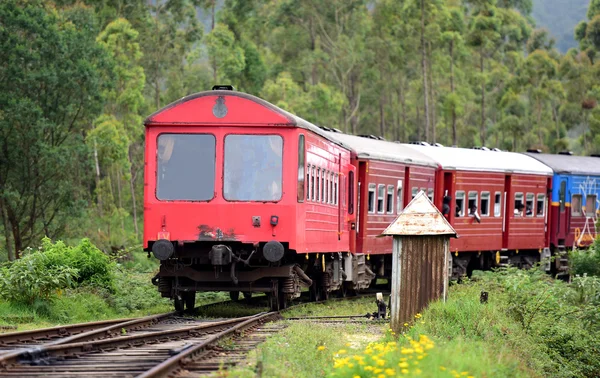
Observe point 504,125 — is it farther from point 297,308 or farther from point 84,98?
point 297,308

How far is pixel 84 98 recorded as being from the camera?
3706 centimetres

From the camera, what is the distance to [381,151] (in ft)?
84.2

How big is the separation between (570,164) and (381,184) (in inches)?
468

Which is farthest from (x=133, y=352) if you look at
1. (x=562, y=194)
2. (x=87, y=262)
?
(x=562, y=194)

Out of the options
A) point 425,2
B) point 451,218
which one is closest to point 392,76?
point 425,2

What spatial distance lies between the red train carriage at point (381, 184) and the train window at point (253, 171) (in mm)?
4613

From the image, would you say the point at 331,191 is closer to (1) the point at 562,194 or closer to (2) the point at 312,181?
(2) the point at 312,181

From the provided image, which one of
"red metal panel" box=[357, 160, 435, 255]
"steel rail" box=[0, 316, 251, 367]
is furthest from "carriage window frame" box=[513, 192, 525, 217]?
"steel rail" box=[0, 316, 251, 367]

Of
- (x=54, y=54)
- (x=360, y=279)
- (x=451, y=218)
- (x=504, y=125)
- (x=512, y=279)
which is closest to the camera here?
(x=512, y=279)

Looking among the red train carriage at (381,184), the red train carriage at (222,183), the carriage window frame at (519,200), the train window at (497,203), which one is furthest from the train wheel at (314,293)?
the carriage window frame at (519,200)

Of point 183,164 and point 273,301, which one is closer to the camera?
point 183,164

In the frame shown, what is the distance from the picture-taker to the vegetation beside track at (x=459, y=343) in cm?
991

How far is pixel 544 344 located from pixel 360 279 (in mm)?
9189

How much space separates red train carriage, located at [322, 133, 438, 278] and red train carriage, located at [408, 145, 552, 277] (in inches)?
39.5
